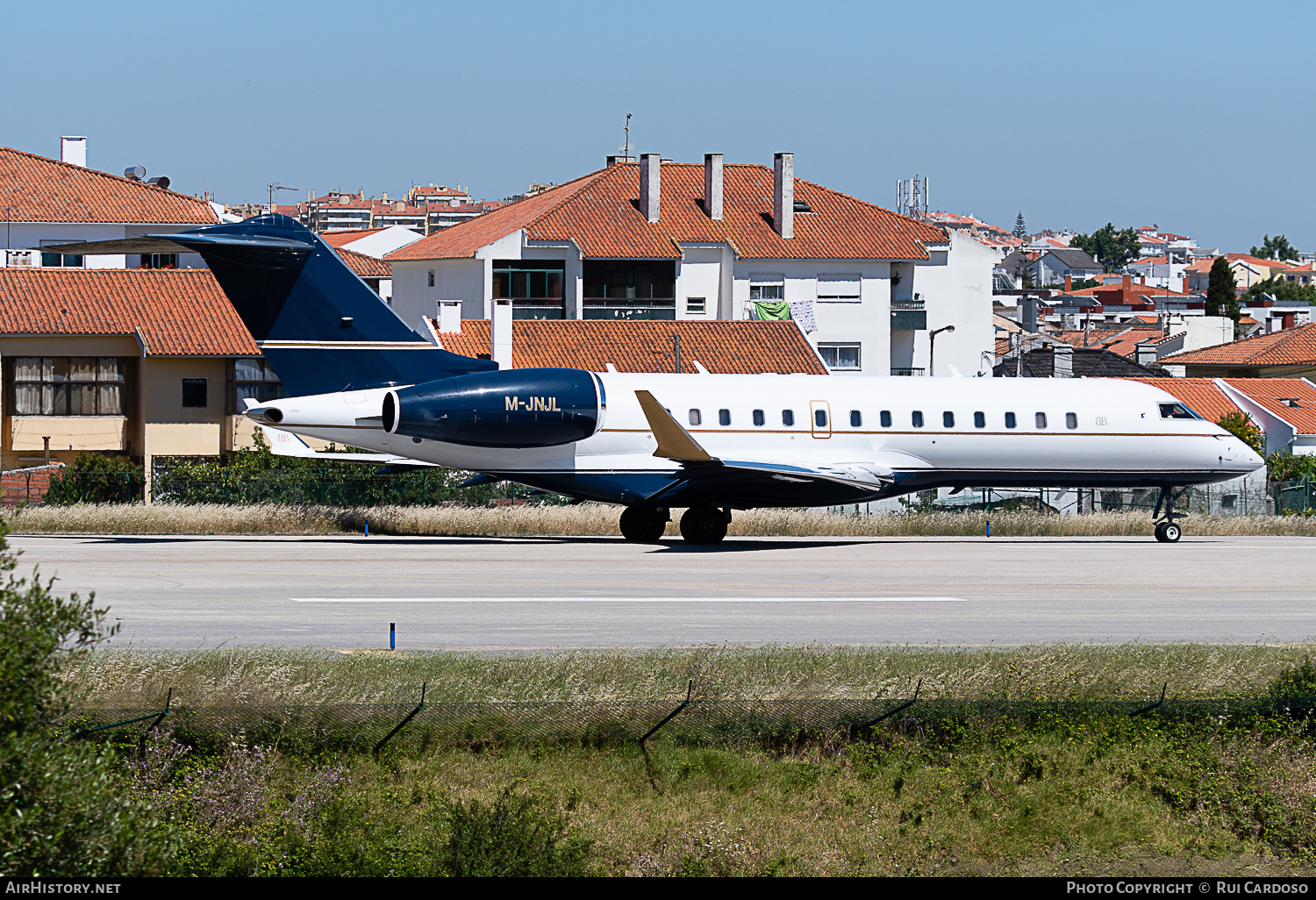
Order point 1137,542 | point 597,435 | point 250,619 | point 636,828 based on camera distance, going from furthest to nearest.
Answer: point 1137,542 → point 597,435 → point 250,619 → point 636,828

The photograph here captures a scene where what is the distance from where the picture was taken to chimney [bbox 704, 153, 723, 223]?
67062mm

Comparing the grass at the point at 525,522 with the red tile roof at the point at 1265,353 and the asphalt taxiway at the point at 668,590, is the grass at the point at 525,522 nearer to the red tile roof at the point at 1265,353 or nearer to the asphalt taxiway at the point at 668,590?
the asphalt taxiway at the point at 668,590

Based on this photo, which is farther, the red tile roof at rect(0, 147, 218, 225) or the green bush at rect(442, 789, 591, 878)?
the red tile roof at rect(0, 147, 218, 225)

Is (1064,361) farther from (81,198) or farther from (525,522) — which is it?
(81,198)

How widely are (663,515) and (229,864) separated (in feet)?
65.4

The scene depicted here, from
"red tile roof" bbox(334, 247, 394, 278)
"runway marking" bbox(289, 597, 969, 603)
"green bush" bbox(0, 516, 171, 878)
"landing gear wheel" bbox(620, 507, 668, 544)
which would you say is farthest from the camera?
"red tile roof" bbox(334, 247, 394, 278)

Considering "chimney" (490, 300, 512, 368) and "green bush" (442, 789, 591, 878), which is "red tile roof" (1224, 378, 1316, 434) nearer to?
"chimney" (490, 300, 512, 368)

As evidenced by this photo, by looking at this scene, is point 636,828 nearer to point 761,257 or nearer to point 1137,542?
point 1137,542

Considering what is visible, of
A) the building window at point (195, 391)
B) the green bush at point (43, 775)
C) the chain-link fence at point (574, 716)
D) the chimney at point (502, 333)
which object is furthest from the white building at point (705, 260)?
the green bush at point (43, 775)

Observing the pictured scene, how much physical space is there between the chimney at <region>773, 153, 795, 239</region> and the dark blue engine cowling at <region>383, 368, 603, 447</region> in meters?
39.9

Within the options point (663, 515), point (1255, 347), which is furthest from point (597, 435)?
point (1255, 347)

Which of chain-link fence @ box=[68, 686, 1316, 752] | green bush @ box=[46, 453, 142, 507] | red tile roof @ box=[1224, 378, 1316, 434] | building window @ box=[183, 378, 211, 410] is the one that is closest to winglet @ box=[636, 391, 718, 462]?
chain-link fence @ box=[68, 686, 1316, 752]

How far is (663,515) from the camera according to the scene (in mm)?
30125

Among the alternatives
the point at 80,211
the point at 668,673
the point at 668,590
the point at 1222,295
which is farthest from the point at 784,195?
the point at 1222,295
